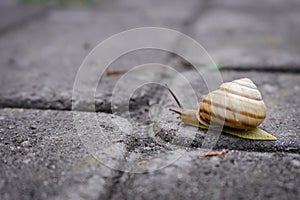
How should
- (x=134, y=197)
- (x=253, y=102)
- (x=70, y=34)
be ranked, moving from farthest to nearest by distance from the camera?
1. (x=70, y=34)
2. (x=253, y=102)
3. (x=134, y=197)

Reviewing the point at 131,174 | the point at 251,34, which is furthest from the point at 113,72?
the point at 251,34

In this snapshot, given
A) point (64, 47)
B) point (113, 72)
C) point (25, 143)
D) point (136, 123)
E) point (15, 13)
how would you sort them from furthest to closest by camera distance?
1. point (15, 13)
2. point (64, 47)
3. point (113, 72)
4. point (136, 123)
5. point (25, 143)

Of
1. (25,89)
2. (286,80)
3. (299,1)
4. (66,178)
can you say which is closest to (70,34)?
(25,89)

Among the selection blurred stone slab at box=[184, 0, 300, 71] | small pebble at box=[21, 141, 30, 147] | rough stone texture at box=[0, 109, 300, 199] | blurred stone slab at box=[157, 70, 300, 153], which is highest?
blurred stone slab at box=[184, 0, 300, 71]

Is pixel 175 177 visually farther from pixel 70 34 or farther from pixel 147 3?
pixel 147 3

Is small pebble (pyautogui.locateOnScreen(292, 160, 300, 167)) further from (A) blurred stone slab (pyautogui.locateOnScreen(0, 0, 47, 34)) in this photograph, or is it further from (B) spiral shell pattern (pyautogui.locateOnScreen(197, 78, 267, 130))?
(A) blurred stone slab (pyautogui.locateOnScreen(0, 0, 47, 34))

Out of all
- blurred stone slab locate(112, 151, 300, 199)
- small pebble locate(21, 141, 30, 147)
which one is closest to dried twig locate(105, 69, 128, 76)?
small pebble locate(21, 141, 30, 147)

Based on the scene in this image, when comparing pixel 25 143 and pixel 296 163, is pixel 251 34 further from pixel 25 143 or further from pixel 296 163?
pixel 25 143

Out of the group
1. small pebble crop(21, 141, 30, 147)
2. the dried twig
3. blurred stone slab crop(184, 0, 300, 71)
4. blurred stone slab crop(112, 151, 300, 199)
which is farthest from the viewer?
blurred stone slab crop(184, 0, 300, 71)
